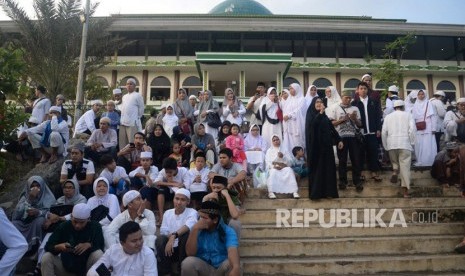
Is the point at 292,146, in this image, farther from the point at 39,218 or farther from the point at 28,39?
the point at 28,39

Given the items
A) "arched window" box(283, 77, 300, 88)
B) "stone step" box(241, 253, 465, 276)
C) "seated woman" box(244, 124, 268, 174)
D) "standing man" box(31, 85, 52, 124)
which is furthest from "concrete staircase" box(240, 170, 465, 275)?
"arched window" box(283, 77, 300, 88)

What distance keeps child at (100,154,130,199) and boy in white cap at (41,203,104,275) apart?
4.96 ft

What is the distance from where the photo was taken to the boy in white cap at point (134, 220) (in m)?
4.63

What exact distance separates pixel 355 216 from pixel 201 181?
2382 millimetres

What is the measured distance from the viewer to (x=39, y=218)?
5.09 m

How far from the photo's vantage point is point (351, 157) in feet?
22.5

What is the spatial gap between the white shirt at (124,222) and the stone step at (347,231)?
4.38 ft

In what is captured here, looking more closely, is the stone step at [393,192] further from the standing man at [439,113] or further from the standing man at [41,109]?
the standing man at [41,109]

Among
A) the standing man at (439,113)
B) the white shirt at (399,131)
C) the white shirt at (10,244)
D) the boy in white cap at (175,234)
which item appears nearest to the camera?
the white shirt at (10,244)

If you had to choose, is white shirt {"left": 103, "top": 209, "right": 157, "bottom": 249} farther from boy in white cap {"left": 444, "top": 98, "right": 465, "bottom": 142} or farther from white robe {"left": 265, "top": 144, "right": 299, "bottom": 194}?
boy in white cap {"left": 444, "top": 98, "right": 465, "bottom": 142}

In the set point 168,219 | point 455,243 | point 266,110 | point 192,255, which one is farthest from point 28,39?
point 455,243

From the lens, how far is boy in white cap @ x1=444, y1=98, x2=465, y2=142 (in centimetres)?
755

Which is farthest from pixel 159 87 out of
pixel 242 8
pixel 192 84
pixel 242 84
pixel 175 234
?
pixel 175 234

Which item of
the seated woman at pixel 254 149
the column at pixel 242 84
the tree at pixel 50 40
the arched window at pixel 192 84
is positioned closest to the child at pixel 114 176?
the seated woman at pixel 254 149
